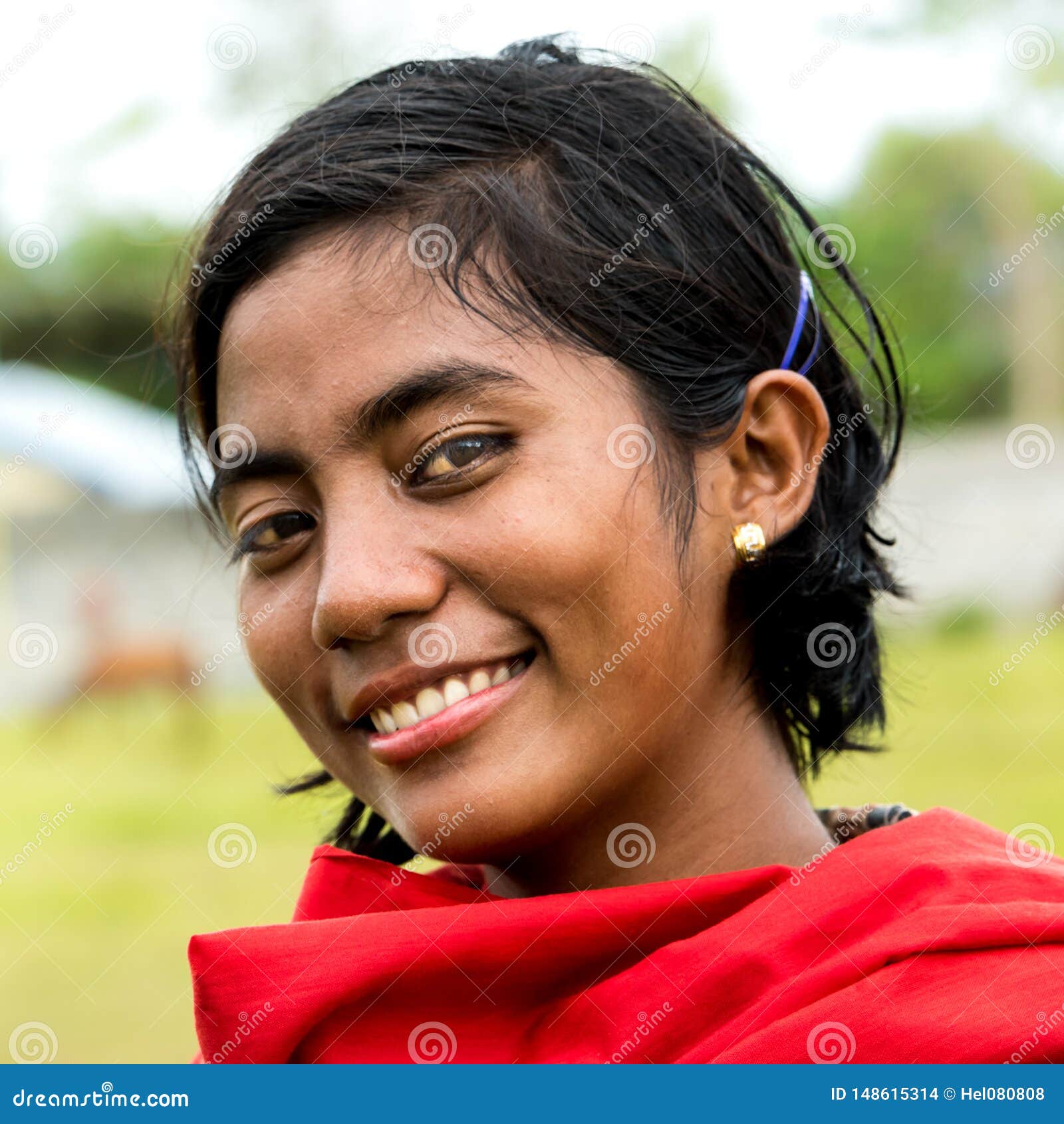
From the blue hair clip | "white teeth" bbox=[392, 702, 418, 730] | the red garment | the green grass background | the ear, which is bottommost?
the green grass background

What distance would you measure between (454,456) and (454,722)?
0.34 m

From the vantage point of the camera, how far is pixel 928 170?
19.7 meters

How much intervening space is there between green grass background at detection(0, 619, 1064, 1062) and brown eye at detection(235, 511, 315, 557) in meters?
2.61

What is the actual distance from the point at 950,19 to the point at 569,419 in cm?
2038

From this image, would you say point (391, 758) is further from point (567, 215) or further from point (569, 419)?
point (567, 215)

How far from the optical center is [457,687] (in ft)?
5.76

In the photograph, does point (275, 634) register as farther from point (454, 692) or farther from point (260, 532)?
point (454, 692)

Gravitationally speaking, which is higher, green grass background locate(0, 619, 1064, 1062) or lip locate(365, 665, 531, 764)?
lip locate(365, 665, 531, 764)

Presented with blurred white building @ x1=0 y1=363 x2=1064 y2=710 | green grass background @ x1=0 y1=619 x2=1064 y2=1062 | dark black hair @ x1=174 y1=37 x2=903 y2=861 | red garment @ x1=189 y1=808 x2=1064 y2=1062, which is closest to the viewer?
red garment @ x1=189 y1=808 x2=1064 y2=1062

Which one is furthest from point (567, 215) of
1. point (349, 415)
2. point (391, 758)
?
point (391, 758)

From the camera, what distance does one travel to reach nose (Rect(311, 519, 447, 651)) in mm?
1689

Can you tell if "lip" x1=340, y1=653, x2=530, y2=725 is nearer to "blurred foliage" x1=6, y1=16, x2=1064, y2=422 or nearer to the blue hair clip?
the blue hair clip

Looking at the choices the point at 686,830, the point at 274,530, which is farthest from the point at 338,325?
the point at 686,830

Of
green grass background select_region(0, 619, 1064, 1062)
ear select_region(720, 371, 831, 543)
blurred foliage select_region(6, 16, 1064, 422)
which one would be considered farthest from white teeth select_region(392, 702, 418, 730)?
blurred foliage select_region(6, 16, 1064, 422)
